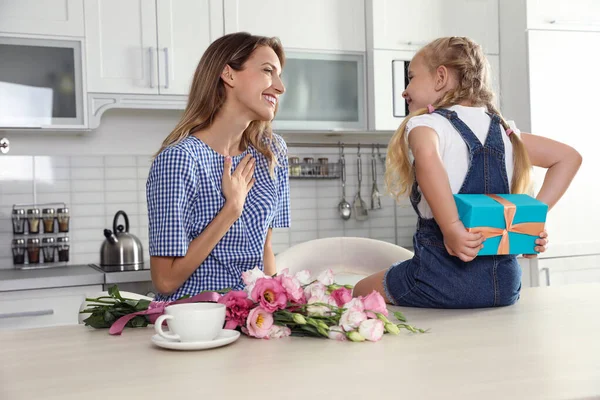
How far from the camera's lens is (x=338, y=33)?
131 inches

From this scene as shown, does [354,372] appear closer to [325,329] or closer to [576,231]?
[325,329]

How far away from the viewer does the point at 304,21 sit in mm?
3258

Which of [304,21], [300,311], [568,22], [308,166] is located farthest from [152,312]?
[568,22]

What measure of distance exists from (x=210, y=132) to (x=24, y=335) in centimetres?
75

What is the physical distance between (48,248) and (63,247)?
0.06m

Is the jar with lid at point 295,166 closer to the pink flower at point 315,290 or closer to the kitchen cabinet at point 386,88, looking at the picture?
the kitchen cabinet at point 386,88

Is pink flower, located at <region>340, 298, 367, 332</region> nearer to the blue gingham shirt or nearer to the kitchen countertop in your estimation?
the blue gingham shirt

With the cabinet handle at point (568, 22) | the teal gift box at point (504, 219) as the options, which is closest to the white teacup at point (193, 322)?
the teal gift box at point (504, 219)

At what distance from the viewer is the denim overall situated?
57.8 inches

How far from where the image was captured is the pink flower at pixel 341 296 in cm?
119

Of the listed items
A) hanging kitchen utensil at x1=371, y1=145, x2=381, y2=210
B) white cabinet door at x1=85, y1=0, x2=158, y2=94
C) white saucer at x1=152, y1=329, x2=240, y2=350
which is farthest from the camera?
hanging kitchen utensil at x1=371, y1=145, x2=381, y2=210

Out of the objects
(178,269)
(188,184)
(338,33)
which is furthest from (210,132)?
(338,33)

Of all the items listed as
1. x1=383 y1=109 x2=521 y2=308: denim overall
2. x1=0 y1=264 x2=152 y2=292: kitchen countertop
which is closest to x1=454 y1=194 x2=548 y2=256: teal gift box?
x1=383 y1=109 x2=521 y2=308: denim overall

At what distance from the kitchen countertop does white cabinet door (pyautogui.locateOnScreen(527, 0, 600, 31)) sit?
6.83 ft
